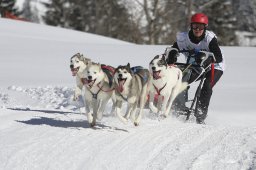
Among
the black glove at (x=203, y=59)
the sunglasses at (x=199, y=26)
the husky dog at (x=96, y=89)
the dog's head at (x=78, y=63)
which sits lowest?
the husky dog at (x=96, y=89)

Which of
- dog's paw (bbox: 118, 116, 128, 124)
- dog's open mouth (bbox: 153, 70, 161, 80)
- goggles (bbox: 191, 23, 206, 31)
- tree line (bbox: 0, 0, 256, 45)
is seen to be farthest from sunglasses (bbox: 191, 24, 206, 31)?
tree line (bbox: 0, 0, 256, 45)

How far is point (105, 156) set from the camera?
5.39 meters

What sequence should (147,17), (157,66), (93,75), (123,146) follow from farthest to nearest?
1. (147,17)
2. (157,66)
3. (93,75)
4. (123,146)

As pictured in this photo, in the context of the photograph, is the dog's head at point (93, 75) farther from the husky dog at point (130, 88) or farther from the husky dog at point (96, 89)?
the husky dog at point (130, 88)

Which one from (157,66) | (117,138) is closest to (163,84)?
(157,66)

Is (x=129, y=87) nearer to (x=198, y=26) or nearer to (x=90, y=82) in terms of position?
(x=90, y=82)

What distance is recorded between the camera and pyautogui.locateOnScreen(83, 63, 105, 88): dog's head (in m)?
6.15

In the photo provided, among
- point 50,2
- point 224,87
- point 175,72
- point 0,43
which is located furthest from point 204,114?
point 50,2

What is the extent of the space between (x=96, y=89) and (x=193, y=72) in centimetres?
185

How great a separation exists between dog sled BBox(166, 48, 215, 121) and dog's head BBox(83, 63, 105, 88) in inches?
63.4

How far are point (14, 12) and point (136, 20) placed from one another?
21339mm

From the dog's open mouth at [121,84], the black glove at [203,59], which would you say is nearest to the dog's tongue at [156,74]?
the dog's open mouth at [121,84]

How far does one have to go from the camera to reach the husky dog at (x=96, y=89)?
20.4 ft

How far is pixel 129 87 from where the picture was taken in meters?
6.29
